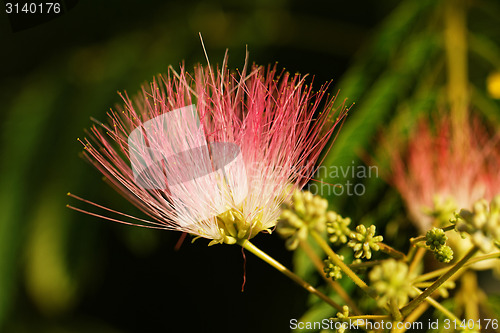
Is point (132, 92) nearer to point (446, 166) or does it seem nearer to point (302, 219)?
point (446, 166)

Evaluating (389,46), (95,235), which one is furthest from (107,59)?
(389,46)

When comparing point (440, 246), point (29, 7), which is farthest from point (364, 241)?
point (29, 7)

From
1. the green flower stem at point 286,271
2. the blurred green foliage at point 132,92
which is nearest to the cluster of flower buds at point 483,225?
the green flower stem at point 286,271

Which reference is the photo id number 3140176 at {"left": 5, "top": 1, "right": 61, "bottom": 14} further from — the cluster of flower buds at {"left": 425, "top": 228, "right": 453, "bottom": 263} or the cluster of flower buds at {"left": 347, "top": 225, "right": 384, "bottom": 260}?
the cluster of flower buds at {"left": 425, "top": 228, "right": 453, "bottom": 263}

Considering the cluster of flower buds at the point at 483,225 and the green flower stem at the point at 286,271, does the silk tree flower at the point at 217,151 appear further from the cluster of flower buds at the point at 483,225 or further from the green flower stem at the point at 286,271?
the cluster of flower buds at the point at 483,225

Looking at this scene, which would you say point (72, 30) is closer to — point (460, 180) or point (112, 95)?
point (112, 95)
